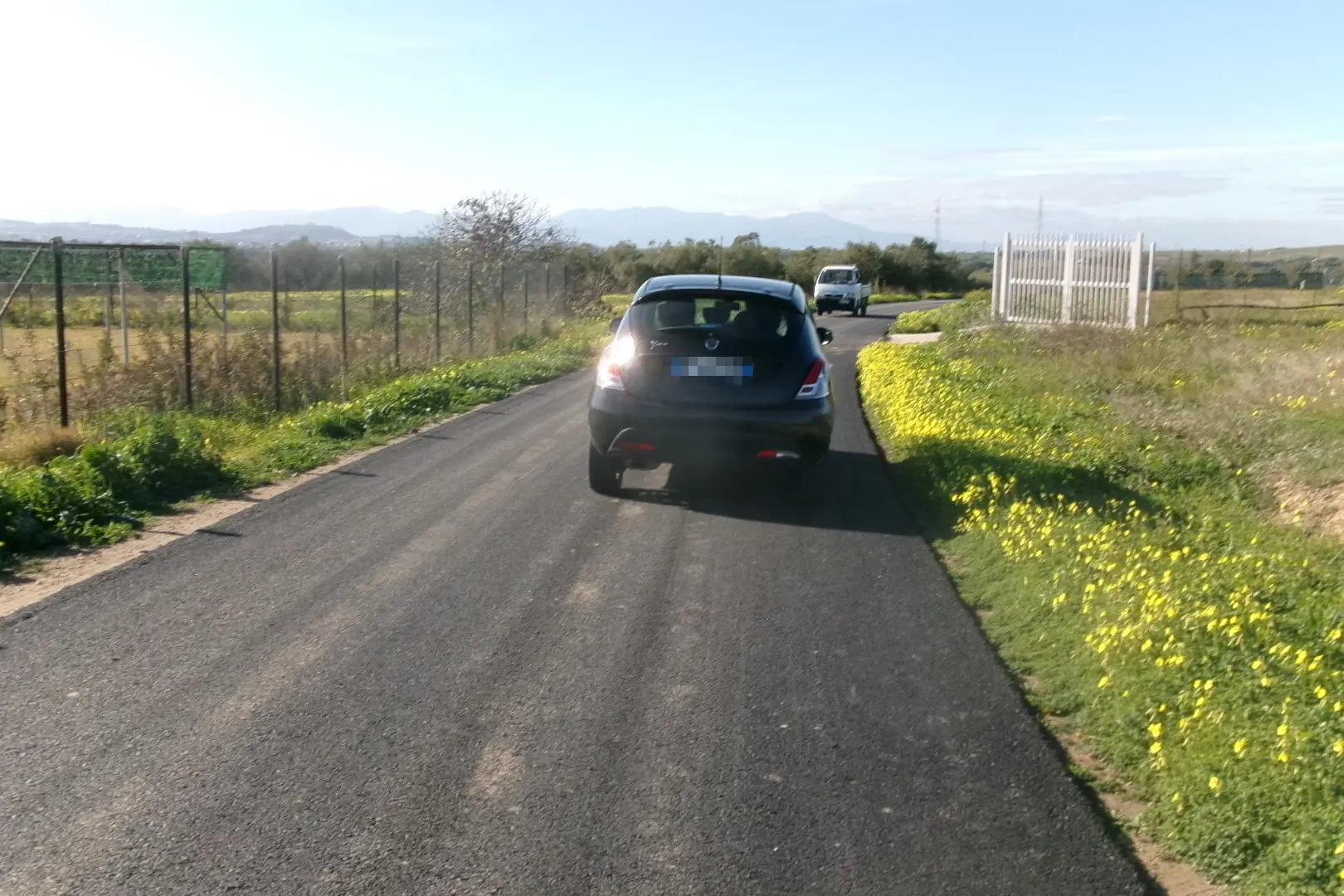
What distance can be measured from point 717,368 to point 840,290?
33423mm

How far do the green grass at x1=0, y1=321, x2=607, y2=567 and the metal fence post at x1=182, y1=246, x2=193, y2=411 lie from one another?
36cm

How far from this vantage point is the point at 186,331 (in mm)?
13773

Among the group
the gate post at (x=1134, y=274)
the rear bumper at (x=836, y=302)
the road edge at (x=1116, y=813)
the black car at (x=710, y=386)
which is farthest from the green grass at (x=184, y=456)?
the rear bumper at (x=836, y=302)

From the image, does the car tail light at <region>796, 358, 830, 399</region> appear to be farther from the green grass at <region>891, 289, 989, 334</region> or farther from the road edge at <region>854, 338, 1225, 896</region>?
the green grass at <region>891, 289, 989, 334</region>

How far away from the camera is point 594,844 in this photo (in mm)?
4117

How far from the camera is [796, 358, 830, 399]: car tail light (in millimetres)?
9609

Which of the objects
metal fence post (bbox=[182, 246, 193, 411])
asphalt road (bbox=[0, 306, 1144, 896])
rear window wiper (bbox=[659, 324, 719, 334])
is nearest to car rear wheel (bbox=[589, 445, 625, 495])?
rear window wiper (bbox=[659, 324, 719, 334])

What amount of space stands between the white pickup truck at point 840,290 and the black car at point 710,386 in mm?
31544

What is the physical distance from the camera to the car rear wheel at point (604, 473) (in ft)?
32.6

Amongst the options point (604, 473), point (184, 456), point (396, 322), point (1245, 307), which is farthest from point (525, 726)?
point (1245, 307)

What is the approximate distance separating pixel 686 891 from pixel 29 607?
4610 mm

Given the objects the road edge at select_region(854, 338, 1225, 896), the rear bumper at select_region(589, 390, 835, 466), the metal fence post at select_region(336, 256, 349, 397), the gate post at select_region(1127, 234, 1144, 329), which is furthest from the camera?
the gate post at select_region(1127, 234, 1144, 329)

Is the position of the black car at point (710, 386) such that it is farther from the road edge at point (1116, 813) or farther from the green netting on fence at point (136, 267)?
the green netting on fence at point (136, 267)

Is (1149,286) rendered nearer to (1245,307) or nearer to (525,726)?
(1245,307)
